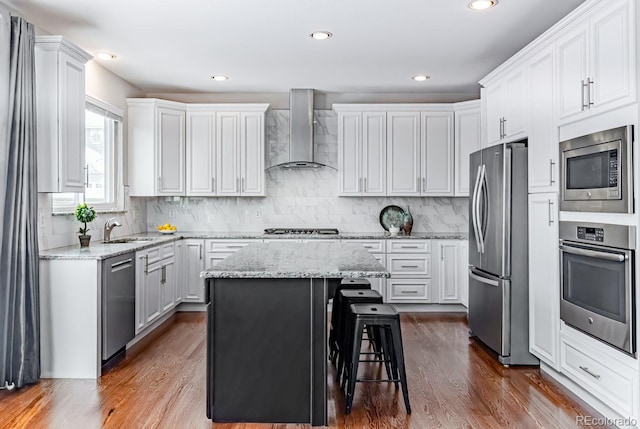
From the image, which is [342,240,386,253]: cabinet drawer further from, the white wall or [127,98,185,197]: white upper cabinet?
the white wall

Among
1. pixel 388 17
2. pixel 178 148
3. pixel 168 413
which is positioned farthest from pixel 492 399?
pixel 178 148

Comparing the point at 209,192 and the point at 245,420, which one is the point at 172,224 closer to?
the point at 209,192

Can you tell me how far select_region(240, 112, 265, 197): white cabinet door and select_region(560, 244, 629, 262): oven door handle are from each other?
353 cm

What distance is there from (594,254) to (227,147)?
4101 mm

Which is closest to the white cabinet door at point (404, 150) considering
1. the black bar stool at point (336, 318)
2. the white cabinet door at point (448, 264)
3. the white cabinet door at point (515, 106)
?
the white cabinet door at point (448, 264)

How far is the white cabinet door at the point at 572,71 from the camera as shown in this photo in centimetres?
299

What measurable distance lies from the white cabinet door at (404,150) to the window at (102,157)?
2.97 meters

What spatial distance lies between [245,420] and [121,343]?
156cm

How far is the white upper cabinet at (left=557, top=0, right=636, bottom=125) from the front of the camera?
2.59 m

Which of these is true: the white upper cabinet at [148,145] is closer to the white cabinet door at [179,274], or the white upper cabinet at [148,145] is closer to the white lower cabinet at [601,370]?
the white cabinet door at [179,274]

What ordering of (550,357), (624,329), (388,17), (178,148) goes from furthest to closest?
(178,148), (388,17), (550,357), (624,329)

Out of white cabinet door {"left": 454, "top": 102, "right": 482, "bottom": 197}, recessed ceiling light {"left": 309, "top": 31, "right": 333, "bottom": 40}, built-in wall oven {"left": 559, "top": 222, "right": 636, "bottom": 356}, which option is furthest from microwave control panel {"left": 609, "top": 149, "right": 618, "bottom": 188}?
white cabinet door {"left": 454, "top": 102, "right": 482, "bottom": 197}

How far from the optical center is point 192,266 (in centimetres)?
564

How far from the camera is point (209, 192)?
587 cm
